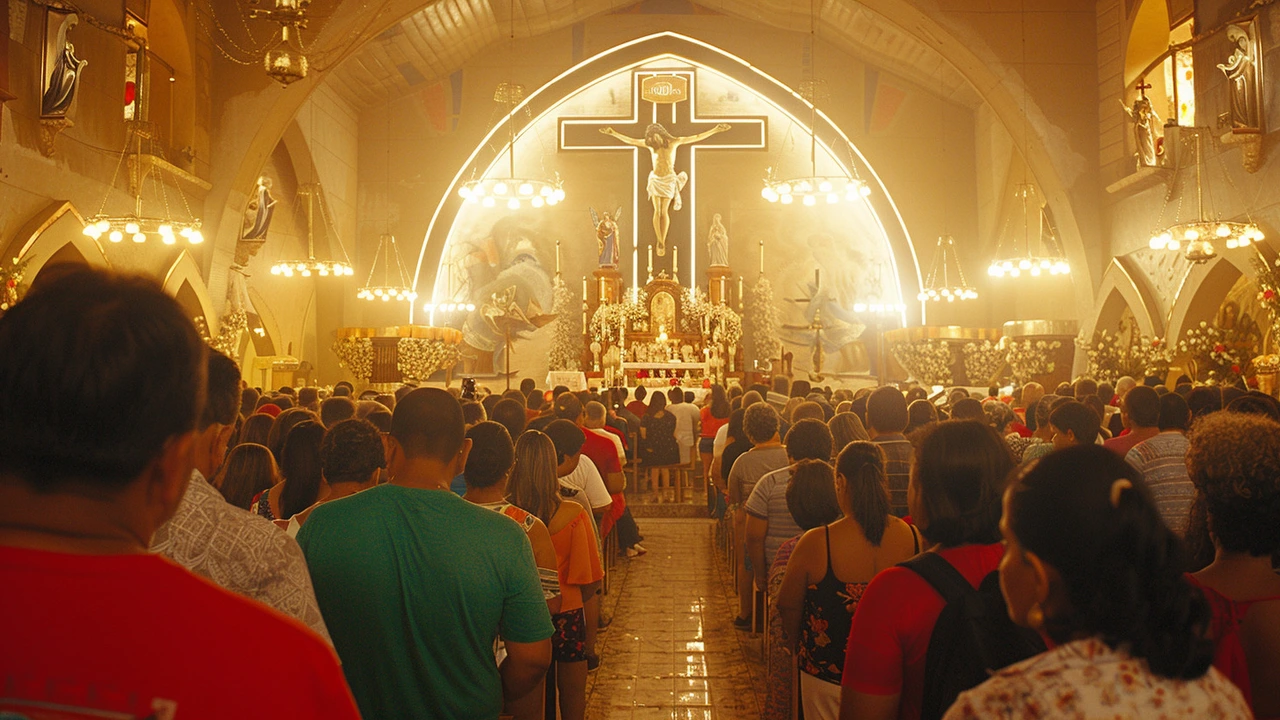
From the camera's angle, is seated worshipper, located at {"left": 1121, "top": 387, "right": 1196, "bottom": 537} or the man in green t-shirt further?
seated worshipper, located at {"left": 1121, "top": 387, "right": 1196, "bottom": 537}

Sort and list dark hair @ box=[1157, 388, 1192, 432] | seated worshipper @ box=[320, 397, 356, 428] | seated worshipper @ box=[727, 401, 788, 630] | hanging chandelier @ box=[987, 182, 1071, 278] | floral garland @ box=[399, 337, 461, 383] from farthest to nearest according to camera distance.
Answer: floral garland @ box=[399, 337, 461, 383] → hanging chandelier @ box=[987, 182, 1071, 278] → seated worshipper @ box=[727, 401, 788, 630] → seated worshipper @ box=[320, 397, 356, 428] → dark hair @ box=[1157, 388, 1192, 432]

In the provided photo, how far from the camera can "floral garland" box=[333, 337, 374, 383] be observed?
17.1 m

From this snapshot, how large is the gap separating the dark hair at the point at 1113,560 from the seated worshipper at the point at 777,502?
2.97 meters

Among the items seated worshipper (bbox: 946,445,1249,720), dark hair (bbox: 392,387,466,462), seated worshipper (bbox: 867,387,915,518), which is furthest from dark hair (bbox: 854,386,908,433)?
seated worshipper (bbox: 946,445,1249,720)

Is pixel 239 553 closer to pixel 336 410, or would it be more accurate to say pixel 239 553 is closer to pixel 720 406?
pixel 336 410

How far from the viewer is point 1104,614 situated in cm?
123

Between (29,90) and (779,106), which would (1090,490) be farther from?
(779,106)

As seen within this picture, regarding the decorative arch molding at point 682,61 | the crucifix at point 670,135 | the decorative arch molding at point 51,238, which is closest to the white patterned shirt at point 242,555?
the decorative arch molding at point 51,238

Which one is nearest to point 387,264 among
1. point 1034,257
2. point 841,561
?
point 1034,257

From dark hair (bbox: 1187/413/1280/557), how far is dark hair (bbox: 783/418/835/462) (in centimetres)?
220

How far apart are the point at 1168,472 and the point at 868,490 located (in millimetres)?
1498

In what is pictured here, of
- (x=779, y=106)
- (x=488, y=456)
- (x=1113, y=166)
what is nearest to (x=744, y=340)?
(x=779, y=106)

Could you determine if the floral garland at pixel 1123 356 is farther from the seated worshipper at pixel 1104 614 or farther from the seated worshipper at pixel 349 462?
the seated worshipper at pixel 1104 614

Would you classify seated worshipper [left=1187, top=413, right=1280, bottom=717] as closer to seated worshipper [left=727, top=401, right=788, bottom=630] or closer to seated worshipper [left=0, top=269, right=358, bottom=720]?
seated worshipper [left=0, top=269, right=358, bottom=720]
